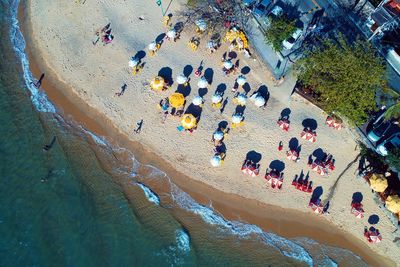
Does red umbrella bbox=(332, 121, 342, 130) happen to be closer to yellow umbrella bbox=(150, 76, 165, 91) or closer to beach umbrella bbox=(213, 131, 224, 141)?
beach umbrella bbox=(213, 131, 224, 141)

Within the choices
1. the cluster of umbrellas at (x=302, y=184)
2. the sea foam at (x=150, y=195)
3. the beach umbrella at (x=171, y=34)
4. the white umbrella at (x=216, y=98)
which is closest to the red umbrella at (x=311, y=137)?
the cluster of umbrellas at (x=302, y=184)

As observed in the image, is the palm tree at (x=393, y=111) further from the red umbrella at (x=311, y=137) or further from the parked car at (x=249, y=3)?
the parked car at (x=249, y=3)

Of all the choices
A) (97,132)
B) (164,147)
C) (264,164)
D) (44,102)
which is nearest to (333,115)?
(264,164)

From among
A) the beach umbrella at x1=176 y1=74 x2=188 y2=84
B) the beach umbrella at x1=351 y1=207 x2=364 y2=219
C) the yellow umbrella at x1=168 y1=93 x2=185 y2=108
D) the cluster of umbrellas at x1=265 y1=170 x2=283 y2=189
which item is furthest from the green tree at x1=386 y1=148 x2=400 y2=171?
the beach umbrella at x1=176 y1=74 x2=188 y2=84

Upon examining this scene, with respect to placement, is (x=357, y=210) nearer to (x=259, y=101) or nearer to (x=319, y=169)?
(x=319, y=169)

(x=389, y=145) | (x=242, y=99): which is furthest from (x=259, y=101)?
(x=389, y=145)

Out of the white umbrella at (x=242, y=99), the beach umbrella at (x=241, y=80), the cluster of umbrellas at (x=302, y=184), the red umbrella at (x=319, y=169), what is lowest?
the cluster of umbrellas at (x=302, y=184)
